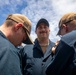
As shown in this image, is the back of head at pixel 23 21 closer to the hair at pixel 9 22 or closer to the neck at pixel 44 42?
the hair at pixel 9 22

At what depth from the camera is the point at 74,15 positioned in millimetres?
4164

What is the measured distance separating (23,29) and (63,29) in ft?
2.39

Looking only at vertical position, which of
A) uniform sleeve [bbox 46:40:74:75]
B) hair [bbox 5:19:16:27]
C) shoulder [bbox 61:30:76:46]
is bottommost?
uniform sleeve [bbox 46:40:74:75]

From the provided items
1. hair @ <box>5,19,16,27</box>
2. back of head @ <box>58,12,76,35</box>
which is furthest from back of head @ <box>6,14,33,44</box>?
back of head @ <box>58,12,76,35</box>

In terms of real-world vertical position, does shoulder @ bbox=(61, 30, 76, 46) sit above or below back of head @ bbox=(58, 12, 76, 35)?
below

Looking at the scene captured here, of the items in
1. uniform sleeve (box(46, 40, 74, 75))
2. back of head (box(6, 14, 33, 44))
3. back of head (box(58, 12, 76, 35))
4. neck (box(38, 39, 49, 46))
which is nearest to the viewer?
uniform sleeve (box(46, 40, 74, 75))

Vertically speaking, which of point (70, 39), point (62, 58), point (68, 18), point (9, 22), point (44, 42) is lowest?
point (44, 42)

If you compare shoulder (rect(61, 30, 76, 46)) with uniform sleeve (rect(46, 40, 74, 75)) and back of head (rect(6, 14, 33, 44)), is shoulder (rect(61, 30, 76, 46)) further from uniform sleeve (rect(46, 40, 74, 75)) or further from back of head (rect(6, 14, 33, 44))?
back of head (rect(6, 14, 33, 44))

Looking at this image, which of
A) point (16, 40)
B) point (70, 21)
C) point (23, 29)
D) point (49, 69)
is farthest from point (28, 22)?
point (49, 69)

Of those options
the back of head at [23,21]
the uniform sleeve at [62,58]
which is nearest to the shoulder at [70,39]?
the uniform sleeve at [62,58]

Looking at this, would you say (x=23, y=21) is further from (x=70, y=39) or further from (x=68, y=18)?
(x=70, y=39)

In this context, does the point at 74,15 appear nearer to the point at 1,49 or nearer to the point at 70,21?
the point at 70,21

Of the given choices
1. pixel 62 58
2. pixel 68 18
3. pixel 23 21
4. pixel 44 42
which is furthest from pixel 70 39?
pixel 44 42

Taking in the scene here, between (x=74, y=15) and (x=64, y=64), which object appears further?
(x=74, y=15)
